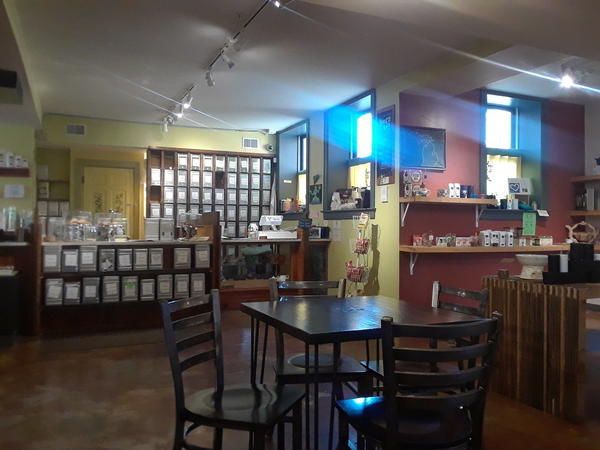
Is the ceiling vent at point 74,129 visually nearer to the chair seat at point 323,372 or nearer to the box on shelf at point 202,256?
the box on shelf at point 202,256

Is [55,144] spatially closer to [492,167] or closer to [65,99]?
[65,99]

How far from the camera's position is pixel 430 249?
5.44 meters

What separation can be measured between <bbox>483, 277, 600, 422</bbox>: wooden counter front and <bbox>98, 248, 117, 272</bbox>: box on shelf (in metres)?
3.79

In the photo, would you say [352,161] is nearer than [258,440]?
No

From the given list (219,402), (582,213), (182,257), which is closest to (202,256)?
(182,257)

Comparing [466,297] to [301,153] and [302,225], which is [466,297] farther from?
[301,153]

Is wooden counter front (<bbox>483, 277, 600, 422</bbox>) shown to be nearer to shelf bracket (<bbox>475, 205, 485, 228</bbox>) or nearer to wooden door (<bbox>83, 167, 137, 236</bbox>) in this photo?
shelf bracket (<bbox>475, 205, 485, 228</bbox>)

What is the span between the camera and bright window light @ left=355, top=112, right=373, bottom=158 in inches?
269

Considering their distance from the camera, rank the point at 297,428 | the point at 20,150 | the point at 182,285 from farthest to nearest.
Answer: the point at 20,150 < the point at 182,285 < the point at 297,428

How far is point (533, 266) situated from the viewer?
11.5ft

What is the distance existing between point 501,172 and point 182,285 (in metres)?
4.42

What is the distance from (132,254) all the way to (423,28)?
12.1ft

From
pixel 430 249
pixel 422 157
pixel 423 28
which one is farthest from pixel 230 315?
pixel 423 28

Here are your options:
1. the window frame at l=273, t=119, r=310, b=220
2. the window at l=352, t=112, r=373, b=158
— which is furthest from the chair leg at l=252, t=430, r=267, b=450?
the window frame at l=273, t=119, r=310, b=220
